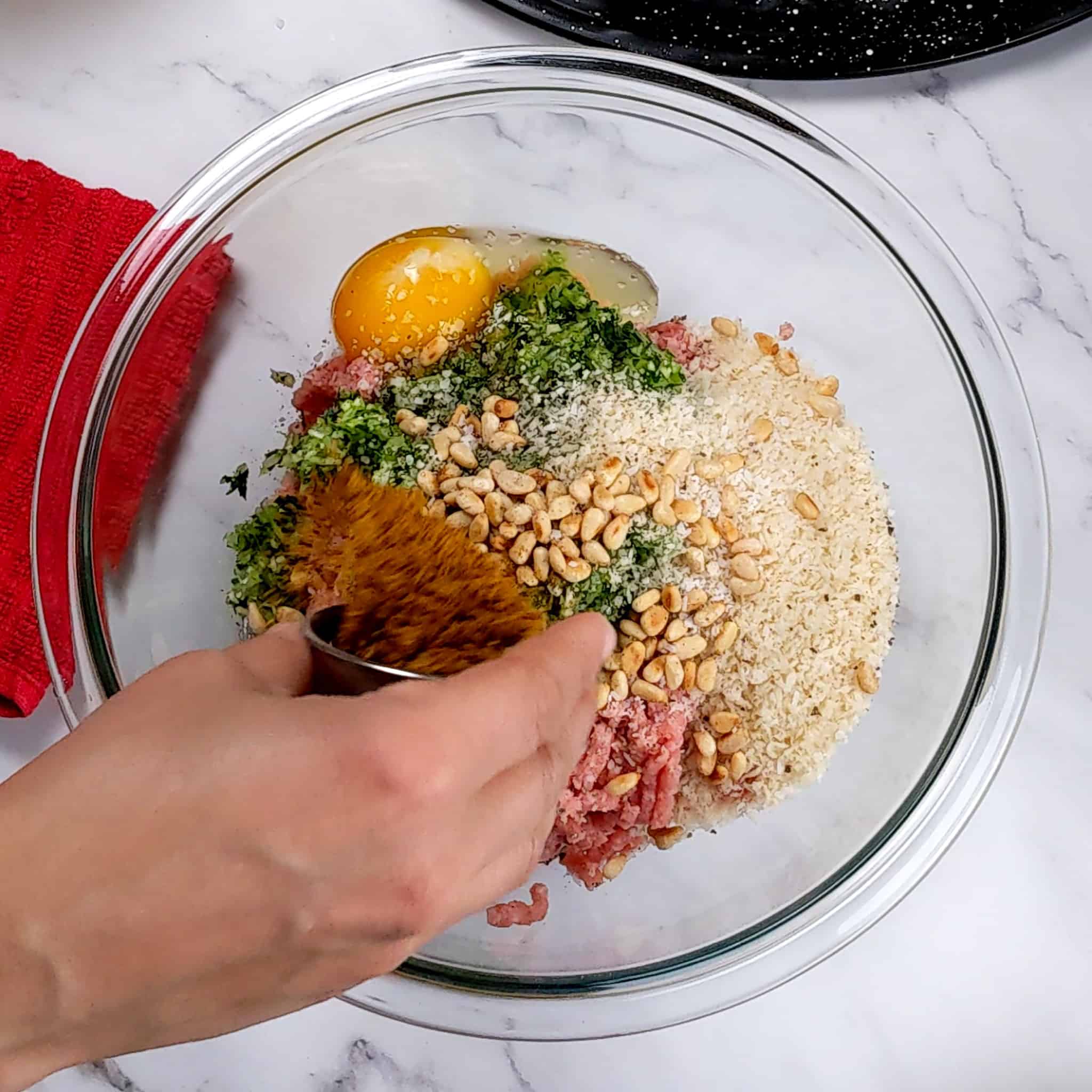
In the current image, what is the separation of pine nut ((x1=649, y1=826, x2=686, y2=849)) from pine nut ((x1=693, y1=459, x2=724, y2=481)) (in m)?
0.33

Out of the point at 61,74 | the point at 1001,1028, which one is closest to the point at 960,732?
the point at 1001,1028

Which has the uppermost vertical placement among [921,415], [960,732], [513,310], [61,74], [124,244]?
[61,74]

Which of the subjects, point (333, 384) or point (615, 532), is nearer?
point (615, 532)

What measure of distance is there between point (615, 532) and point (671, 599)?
0.26ft

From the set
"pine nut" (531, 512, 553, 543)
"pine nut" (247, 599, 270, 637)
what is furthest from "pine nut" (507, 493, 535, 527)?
"pine nut" (247, 599, 270, 637)

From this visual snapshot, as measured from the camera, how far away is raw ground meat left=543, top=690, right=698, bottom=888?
0.93 meters

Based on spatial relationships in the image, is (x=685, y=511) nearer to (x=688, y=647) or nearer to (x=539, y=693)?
(x=688, y=647)

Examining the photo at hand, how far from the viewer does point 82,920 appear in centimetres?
53

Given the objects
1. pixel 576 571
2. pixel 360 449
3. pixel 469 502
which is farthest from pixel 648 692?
pixel 360 449

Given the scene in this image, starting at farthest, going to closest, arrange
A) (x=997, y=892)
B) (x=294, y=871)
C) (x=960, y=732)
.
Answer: (x=997, y=892), (x=960, y=732), (x=294, y=871)

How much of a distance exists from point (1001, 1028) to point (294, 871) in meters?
0.92

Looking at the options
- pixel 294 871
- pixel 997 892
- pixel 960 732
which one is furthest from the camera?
pixel 997 892

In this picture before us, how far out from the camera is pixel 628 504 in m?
0.95

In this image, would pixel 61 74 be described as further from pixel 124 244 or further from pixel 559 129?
pixel 559 129
